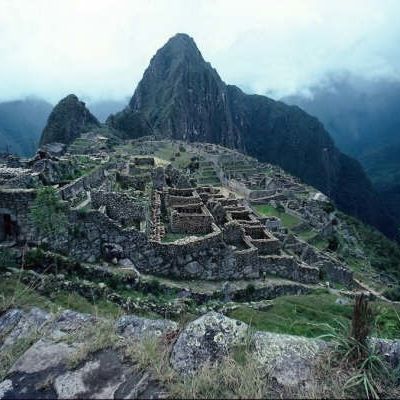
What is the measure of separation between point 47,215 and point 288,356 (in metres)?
10.8

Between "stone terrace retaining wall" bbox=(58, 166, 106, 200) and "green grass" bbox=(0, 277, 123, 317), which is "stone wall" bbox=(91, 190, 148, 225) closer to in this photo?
"stone terrace retaining wall" bbox=(58, 166, 106, 200)

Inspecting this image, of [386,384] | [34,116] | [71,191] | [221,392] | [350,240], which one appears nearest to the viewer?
[221,392]

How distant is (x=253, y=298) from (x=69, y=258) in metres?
8.25

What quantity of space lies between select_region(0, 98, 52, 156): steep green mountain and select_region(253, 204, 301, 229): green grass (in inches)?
4001

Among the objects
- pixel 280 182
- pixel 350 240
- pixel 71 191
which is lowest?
pixel 350 240

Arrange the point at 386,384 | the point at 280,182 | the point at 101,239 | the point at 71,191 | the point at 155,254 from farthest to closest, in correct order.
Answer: the point at 280,182 < the point at 71,191 < the point at 155,254 < the point at 101,239 < the point at 386,384

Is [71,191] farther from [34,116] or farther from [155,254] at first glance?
[34,116]

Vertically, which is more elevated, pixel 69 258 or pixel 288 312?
pixel 69 258

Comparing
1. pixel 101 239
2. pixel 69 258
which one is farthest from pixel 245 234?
pixel 69 258

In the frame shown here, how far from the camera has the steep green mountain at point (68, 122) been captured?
438ft

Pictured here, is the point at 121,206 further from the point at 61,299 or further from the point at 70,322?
the point at 70,322

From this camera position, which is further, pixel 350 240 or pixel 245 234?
pixel 350 240

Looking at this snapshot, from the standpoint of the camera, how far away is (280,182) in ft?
276

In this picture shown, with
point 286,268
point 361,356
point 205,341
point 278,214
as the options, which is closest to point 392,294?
point 286,268
